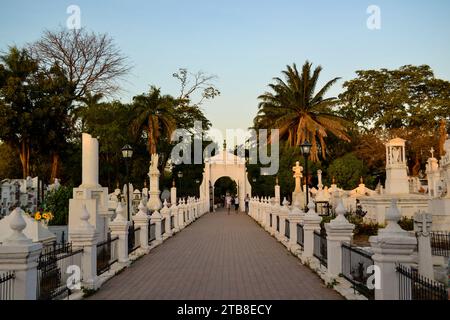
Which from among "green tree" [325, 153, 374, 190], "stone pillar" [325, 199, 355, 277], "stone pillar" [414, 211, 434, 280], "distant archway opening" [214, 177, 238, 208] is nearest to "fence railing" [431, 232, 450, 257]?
"stone pillar" [414, 211, 434, 280]

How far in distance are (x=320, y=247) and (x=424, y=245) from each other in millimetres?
2561

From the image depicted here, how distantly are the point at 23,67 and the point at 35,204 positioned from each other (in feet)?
41.2

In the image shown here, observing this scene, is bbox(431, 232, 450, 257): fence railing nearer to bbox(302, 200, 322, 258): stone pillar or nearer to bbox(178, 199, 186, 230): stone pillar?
bbox(302, 200, 322, 258): stone pillar

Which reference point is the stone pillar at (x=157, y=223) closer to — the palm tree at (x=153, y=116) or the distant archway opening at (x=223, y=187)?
the palm tree at (x=153, y=116)

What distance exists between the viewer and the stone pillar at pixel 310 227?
44.8ft

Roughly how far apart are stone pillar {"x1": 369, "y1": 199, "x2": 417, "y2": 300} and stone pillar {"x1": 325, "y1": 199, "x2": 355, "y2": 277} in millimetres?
3120

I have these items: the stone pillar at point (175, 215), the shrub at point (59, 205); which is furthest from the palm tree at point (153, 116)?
Result: the shrub at point (59, 205)

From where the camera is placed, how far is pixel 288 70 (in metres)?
52.6

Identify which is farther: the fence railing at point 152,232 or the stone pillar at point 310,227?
the fence railing at point 152,232

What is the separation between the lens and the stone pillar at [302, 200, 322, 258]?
13.6 meters

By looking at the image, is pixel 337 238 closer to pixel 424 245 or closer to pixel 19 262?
pixel 424 245

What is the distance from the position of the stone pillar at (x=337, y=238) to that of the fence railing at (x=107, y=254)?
537 centimetres
